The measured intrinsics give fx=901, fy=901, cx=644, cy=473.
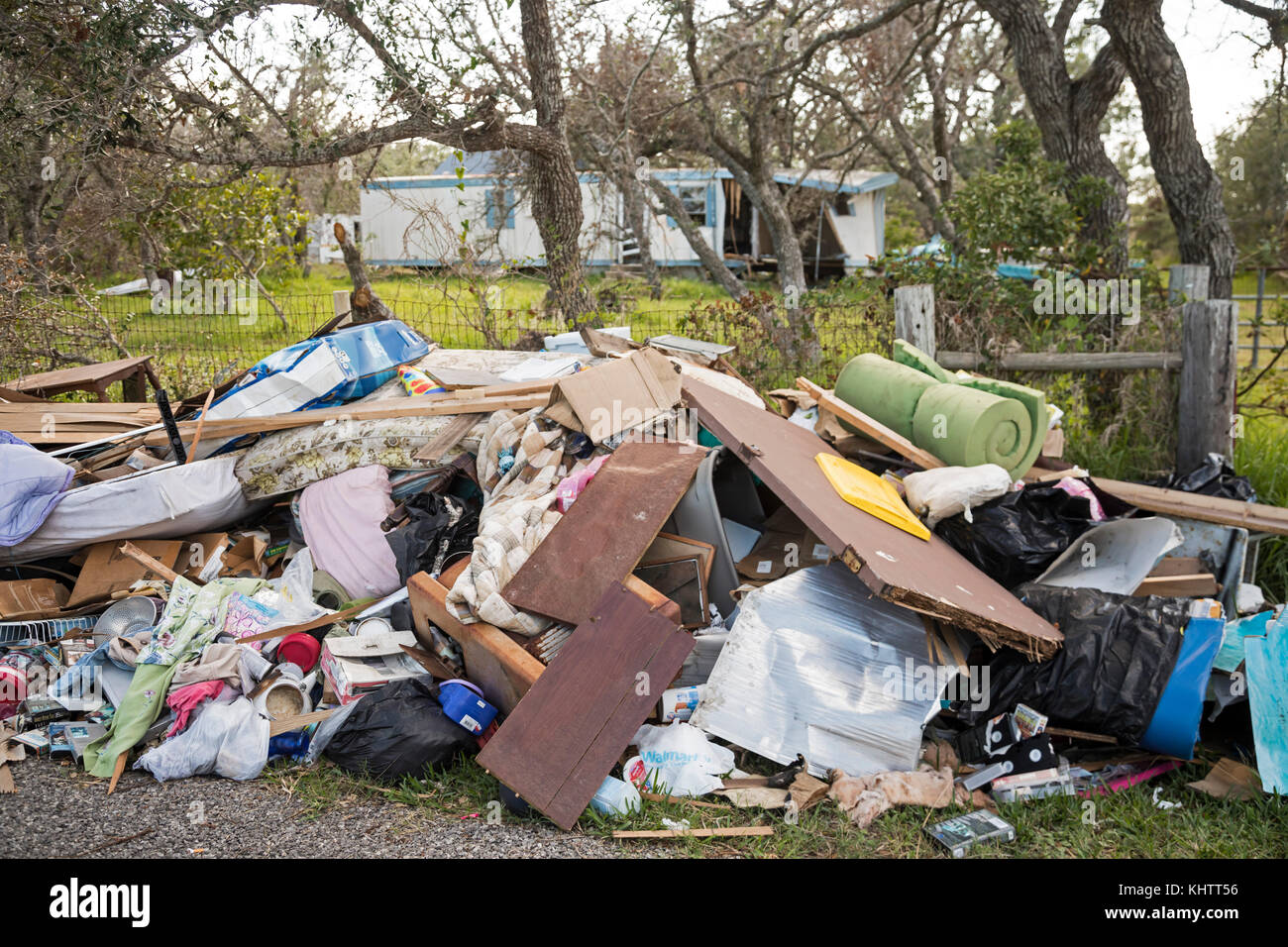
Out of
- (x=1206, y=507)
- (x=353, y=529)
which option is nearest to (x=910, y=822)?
(x=1206, y=507)

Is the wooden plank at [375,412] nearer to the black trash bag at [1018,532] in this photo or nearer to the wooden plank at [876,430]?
the wooden plank at [876,430]

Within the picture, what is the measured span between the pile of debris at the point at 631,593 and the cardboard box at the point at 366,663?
0.8 inches

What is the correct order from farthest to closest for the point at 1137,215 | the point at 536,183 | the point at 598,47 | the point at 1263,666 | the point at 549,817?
1. the point at 1137,215
2. the point at 598,47
3. the point at 536,183
4. the point at 1263,666
5. the point at 549,817

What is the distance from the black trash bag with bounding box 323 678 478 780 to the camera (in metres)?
3.47

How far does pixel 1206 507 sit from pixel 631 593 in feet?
10.7

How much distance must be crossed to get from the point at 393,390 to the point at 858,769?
3.80 m

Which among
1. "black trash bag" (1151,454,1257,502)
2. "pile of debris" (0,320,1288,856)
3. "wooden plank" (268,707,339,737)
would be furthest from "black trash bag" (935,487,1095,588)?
"wooden plank" (268,707,339,737)

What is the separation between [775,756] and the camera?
350 cm

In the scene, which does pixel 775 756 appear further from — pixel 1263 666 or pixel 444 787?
pixel 1263 666

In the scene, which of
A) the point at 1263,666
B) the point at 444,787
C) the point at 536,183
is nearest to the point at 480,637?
the point at 444,787

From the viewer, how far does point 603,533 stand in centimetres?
403

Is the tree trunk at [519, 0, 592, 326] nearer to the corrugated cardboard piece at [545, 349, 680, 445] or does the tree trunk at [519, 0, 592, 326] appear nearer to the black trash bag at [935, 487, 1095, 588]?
the corrugated cardboard piece at [545, 349, 680, 445]

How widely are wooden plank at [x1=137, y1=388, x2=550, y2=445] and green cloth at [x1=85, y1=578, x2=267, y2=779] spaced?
1.01 m

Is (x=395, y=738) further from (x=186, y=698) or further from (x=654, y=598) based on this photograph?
(x=654, y=598)
